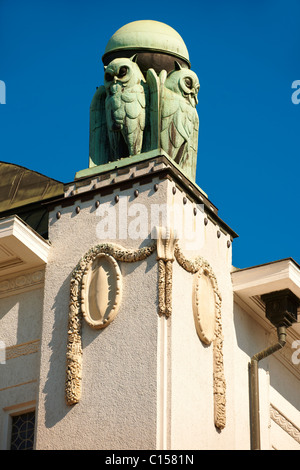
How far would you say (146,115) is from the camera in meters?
19.1

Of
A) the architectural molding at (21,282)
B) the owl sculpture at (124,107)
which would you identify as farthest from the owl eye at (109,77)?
the architectural molding at (21,282)

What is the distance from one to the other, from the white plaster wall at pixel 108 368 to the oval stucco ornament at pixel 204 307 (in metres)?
0.87

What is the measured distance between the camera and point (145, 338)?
1653 cm

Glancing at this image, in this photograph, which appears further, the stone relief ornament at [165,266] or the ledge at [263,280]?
the ledge at [263,280]

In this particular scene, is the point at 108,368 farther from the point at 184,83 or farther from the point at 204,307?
the point at 184,83

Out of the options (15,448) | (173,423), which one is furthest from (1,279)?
(173,423)

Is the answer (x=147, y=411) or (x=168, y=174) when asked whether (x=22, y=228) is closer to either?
(x=168, y=174)

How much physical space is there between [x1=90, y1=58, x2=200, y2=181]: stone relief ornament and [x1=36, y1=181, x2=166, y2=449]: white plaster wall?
55.9 inches

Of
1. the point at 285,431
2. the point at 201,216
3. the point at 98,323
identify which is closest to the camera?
the point at 98,323

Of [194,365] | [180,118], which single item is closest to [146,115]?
[180,118]

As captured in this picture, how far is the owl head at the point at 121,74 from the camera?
62.5 ft

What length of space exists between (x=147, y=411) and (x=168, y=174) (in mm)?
3693

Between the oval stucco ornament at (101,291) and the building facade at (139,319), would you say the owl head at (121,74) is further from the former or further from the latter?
the oval stucco ornament at (101,291)

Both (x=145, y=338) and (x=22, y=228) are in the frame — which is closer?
(x=145, y=338)
